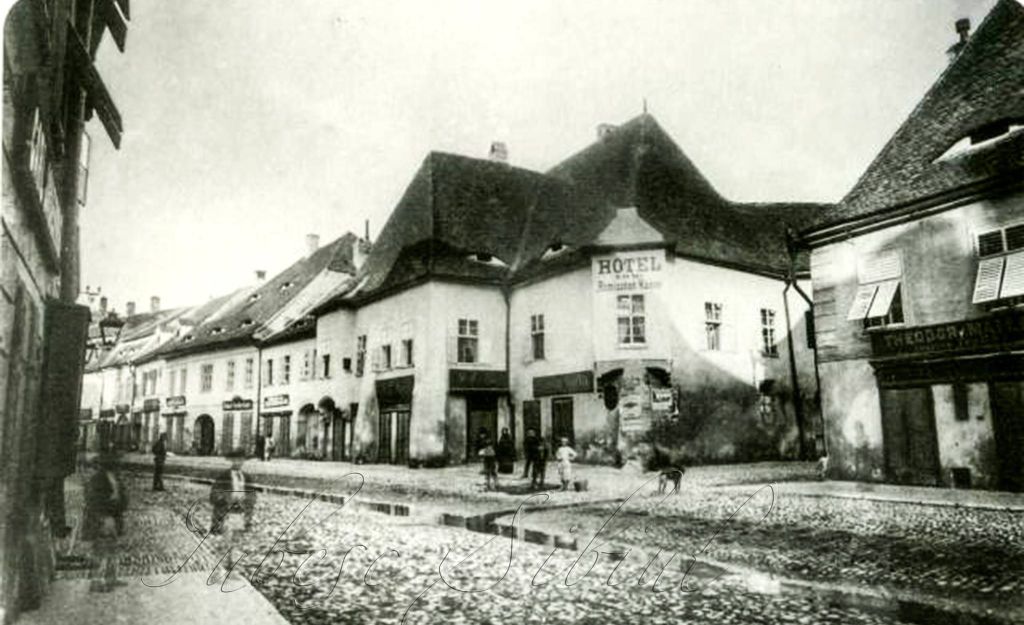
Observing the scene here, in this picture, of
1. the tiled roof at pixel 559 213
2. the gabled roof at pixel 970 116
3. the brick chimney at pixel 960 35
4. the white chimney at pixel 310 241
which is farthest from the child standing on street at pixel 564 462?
the brick chimney at pixel 960 35

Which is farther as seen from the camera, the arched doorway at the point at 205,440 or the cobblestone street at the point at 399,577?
the arched doorway at the point at 205,440

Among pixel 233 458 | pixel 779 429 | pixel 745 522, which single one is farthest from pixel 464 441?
pixel 233 458

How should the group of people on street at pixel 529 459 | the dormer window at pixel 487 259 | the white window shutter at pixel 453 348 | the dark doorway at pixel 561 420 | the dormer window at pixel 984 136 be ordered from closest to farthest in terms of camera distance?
the dormer window at pixel 984 136 < the group of people on street at pixel 529 459 < the dark doorway at pixel 561 420 < the white window shutter at pixel 453 348 < the dormer window at pixel 487 259

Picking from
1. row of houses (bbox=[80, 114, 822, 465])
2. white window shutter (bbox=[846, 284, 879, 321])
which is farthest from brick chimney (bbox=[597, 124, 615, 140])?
white window shutter (bbox=[846, 284, 879, 321])

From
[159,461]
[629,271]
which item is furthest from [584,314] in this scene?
[159,461]

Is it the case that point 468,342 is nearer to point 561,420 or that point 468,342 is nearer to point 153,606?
point 561,420

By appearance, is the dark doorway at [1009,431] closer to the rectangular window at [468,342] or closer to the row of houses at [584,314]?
the row of houses at [584,314]

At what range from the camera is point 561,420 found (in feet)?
52.3

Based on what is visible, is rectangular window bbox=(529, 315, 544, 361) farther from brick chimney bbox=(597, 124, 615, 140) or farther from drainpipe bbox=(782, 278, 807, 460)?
drainpipe bbox=(782, 278, 807, 460)

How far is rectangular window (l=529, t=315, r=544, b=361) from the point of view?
16422mm

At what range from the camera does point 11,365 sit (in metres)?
3.20

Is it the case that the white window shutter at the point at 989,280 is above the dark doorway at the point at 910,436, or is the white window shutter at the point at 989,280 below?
above

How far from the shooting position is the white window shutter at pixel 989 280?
26.2 feet

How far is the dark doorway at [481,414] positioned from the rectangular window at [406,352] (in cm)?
176
